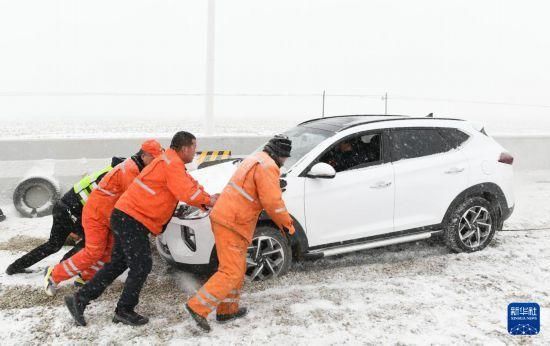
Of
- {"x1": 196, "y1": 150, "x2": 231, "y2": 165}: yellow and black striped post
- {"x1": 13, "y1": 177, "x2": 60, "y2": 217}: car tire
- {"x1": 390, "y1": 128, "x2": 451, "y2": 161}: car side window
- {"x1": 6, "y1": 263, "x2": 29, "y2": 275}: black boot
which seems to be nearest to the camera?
{"x1": 6, "y1": 263, "x2": 29, "y2": 275}: black boot

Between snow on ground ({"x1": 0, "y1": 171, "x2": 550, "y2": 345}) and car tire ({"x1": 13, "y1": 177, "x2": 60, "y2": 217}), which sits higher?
car tire ({"x1": 13, "y1": 177, "x2": 60, "y2": 217})

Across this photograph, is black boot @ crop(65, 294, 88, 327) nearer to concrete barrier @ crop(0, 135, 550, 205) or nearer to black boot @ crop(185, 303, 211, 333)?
black boot @ crop(185, 303, 211, 333)

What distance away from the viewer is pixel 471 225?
5871 millimetres

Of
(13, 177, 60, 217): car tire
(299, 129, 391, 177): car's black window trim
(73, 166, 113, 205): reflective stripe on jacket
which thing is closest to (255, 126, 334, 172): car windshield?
(299, 129, 391, 177): car's black window trim

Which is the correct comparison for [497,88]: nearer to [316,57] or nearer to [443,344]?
[316,57]

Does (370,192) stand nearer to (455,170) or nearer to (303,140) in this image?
(303,140)

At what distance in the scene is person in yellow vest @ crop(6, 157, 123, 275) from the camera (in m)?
5.04

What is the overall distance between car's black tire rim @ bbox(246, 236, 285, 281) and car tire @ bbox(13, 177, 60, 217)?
14.2 feet

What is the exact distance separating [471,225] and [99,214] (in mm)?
4088

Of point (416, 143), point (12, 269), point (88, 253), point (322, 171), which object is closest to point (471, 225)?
point (416, 143)

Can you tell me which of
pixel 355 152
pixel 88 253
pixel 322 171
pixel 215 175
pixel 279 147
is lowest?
pixel 88 253

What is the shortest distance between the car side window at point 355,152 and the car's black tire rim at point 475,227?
52.2 inches

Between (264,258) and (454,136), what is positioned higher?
(454,136)

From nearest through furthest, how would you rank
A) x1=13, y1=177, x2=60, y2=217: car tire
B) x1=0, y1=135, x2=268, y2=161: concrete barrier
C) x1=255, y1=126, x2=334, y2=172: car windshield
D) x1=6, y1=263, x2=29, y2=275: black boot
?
1. x1=6, y1=263, x2=29, y2=275: black boot
2. x1=255, y1=126, x2=334, y2=172: car windshield
3. x1=13, y1=177, x2=60, y2=217: car tire
4. x1=0, y1=135, x2=268, y2=161: concrete barrier
